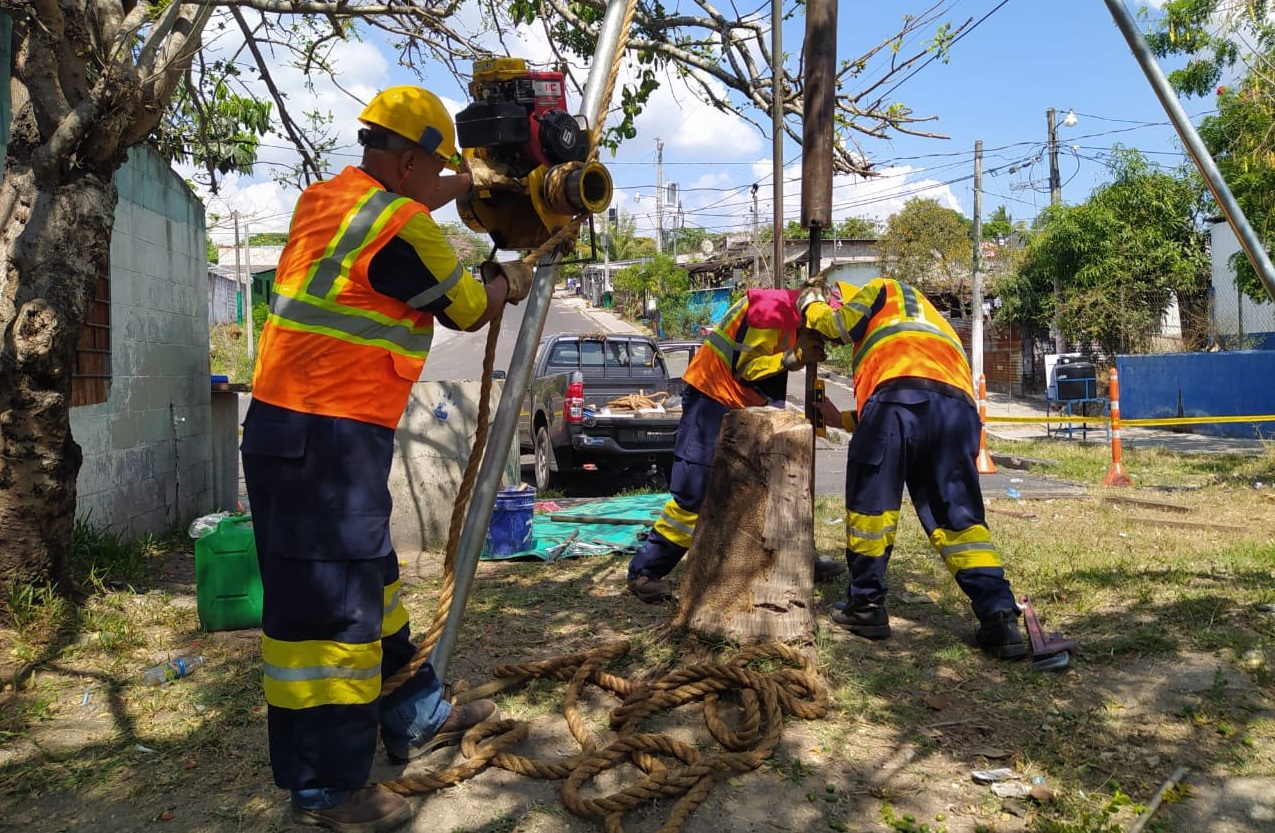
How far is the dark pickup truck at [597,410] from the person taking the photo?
30.5 feet

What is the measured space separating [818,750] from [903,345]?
2013 mm

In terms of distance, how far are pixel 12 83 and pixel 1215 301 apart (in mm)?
20272

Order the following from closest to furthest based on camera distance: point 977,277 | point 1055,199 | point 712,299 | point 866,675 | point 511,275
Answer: point 511,275
point 866,675
point 977,277
point 1055,199
point 712,299

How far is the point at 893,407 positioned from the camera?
4.29m

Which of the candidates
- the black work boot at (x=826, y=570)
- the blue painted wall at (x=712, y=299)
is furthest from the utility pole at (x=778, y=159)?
the blue painted wall at (x=712, y=299)

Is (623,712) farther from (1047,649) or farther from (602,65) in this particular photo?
(602,65)

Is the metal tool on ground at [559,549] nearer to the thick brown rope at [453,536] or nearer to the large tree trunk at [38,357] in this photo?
the large tree trunk at [38,357]

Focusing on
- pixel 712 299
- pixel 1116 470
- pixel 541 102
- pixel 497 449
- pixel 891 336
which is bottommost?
pixel 1116 470

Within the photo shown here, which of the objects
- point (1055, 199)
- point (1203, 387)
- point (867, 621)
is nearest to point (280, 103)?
point (867, 621)

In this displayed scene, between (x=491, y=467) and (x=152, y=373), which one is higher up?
(x=152, y=373)

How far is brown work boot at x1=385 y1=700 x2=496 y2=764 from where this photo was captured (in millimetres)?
3094

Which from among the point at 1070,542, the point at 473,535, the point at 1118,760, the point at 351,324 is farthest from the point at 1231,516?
the point at 351,324

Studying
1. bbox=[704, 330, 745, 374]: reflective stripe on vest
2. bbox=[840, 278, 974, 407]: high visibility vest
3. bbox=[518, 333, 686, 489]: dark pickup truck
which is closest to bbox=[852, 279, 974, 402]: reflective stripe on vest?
bbox=[840, 278, 974, 407]: high visibility vest

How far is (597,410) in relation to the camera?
30.8ft
